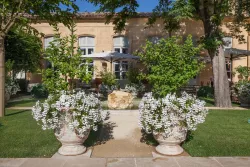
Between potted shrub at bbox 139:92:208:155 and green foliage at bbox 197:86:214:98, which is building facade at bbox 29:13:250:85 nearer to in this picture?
green foliage at bbox 197:86:214:98

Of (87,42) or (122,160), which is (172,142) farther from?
(87,42)

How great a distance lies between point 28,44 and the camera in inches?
600

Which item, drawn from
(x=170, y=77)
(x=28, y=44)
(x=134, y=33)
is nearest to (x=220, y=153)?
(x=170, y=77)

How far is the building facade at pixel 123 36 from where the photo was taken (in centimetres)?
1872

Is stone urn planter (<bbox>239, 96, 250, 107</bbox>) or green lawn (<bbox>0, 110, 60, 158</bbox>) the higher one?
stone urn planter (<bbox>239, 96, 250, 107</bbox>)

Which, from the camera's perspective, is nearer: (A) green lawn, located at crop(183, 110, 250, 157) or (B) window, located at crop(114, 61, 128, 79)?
(A) green lawn, located at crop(183, 110, 250, 157)

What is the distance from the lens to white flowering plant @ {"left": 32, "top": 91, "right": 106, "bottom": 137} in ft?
15.8

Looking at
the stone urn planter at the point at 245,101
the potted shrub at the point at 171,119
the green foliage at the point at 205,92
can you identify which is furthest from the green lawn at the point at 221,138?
the green foliage at the point at 205,92

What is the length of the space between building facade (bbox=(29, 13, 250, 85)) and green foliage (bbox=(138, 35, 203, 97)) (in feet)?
43.5

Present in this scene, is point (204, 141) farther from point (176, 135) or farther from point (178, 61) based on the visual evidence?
point (178, 61)

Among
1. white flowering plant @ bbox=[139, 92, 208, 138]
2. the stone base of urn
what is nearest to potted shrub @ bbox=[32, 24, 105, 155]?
white flowering plant @ bbox=[139, 92, 208, 138]

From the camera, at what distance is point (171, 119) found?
4.96 m

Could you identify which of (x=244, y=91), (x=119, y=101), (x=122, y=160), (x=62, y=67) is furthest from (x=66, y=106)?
(x=244, y=91)

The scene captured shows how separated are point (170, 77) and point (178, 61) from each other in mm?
363
